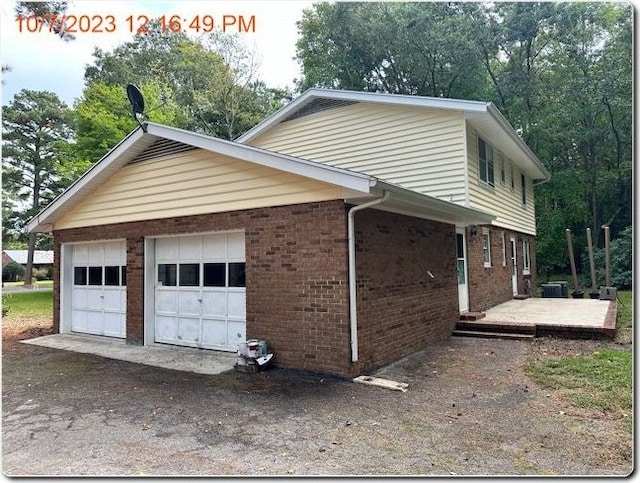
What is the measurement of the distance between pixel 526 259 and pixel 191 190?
13.7 m

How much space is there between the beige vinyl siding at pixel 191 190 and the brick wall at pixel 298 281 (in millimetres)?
197

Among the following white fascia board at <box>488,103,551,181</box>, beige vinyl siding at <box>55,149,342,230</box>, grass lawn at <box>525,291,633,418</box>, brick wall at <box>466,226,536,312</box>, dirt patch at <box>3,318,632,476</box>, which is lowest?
dirt patch at <box>3,318,632,476</box>

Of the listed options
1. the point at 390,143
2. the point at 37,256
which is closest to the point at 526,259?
the point at 390,143

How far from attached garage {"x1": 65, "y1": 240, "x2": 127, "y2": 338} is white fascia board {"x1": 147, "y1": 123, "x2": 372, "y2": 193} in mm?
3013

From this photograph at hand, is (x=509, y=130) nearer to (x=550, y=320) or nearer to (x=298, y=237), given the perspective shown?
(x=550, y=320)

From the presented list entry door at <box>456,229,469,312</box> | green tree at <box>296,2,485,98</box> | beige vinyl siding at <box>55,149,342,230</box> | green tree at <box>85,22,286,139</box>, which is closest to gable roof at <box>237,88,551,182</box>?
entry door at <box>456,229,469,312</box>

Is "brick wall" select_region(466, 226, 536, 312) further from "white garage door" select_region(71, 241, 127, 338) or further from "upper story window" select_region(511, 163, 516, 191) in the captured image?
"white garage door" select_region(71, 241, 127, 338)

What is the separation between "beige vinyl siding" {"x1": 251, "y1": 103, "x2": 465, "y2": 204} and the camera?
10273 mm

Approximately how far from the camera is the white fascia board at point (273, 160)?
5.61 m

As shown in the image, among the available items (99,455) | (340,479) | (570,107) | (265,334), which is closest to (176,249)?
(265,334)

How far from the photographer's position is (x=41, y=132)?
28141 mm

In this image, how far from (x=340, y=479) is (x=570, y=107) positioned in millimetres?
23031

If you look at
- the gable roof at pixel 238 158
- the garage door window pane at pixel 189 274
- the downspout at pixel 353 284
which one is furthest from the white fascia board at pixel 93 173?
the downspout at pixel 353 284

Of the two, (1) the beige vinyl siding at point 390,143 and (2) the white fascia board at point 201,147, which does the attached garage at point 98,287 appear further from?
(1) the beige vinyl siding at point 390,143
